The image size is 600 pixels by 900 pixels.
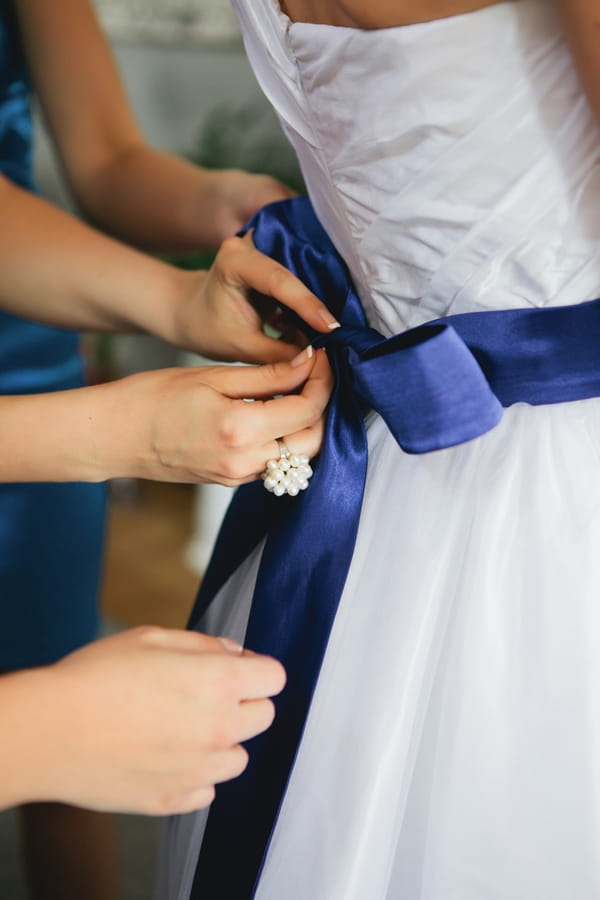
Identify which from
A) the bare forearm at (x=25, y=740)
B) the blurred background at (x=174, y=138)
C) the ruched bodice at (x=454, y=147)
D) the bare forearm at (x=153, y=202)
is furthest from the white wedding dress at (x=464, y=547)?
the blurred background at (x=174, y=138)

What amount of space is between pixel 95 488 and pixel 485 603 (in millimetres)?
770

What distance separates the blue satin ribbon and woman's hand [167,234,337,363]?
0.03 m

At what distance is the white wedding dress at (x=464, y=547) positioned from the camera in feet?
1.99

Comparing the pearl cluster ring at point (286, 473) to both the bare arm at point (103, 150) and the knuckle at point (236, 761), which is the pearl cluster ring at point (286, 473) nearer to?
the knuckle at point (236, 761)

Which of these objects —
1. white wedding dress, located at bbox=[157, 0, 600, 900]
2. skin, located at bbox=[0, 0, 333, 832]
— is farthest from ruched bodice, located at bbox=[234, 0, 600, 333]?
skin, located at bbox=[0, 0, 333, 832]

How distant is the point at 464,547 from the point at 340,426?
13 cm

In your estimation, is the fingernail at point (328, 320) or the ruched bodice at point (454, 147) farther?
the fingernail at point (328, 320)

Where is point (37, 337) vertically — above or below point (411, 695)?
above

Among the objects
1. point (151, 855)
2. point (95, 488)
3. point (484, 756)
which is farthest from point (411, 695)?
point (151, 855)

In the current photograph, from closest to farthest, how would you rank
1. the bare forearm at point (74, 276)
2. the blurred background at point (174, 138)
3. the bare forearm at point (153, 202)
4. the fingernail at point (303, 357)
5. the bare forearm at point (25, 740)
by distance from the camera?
the bare forearm at point (25, 740) < the fingernail at point (303, 357) < the bare forearm at point (74, 276) < the bare forearm at point (153, 202) < the blurred background at point (174, 138)

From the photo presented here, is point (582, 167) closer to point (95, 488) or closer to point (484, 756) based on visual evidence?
point (484, 756)

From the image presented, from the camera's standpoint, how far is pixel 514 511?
651 mm

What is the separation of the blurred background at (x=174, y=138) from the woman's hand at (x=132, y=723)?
80.3 inches

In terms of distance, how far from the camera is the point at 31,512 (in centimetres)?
118
